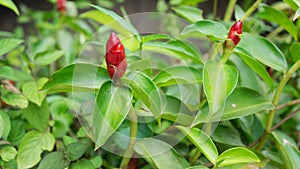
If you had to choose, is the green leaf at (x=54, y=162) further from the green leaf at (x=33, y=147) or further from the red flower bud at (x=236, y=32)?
the red flower bud at (x=236, y=32)

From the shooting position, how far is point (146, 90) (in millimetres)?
481

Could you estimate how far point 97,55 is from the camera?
2.80ft

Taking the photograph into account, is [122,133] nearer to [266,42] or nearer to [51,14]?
[266,42]

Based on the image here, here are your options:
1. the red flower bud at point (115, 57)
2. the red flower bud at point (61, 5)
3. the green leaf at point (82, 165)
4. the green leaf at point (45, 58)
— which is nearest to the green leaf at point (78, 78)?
the red flower bud at point (115, 57)

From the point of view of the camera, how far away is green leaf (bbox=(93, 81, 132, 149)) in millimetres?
469

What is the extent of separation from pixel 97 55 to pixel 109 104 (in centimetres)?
39

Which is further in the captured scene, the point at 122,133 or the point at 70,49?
the point at 70,49

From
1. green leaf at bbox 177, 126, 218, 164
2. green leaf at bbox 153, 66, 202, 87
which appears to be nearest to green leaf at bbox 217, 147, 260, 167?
green leaf at bbox 177, 126, 218, 164

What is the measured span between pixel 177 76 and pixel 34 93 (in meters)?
0.24

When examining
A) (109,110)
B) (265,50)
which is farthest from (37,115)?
(265,50)

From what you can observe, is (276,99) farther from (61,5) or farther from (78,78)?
(61,5)

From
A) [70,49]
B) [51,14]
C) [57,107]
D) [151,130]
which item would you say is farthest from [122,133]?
[51,14]

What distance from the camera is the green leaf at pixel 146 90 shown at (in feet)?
1.58

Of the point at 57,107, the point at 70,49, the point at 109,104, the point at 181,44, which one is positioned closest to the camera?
the point at 109,104
